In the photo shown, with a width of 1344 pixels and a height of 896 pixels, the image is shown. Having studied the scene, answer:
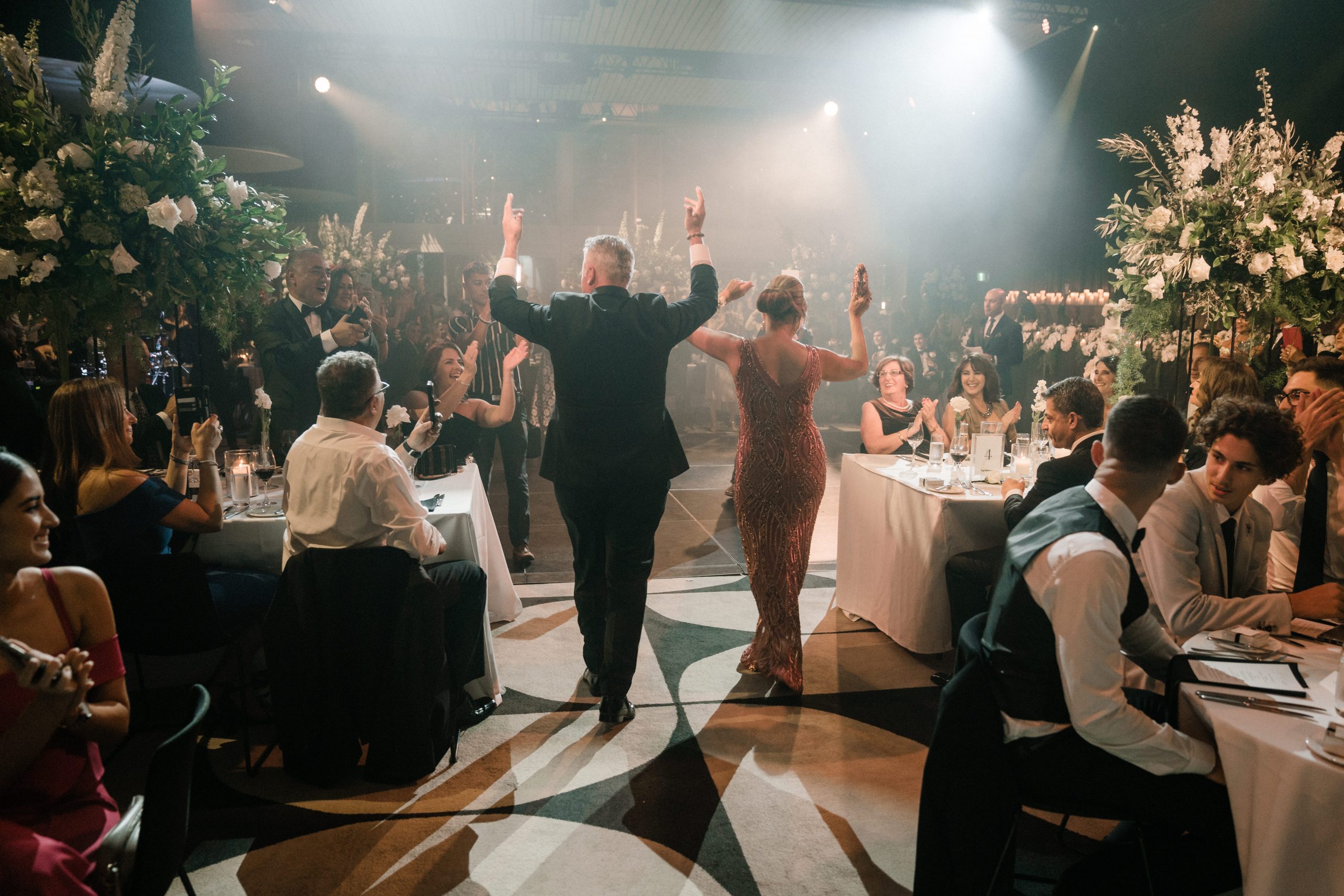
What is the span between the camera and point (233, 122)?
752cm

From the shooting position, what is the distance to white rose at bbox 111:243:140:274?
3.05m

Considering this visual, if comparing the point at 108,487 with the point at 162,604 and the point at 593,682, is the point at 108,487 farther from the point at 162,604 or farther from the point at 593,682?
the point at 593,682

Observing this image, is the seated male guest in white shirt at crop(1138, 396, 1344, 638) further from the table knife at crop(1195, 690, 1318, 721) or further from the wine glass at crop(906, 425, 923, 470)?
the wine glass at crop(906, 425, 923, 470)

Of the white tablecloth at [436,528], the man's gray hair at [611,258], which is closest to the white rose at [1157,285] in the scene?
the man's gray hair at [611,258]

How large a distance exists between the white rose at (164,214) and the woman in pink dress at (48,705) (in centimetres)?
198

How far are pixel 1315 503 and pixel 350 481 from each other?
2.75m

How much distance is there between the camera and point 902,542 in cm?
366

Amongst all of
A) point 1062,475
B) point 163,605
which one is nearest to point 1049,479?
point 1062,475

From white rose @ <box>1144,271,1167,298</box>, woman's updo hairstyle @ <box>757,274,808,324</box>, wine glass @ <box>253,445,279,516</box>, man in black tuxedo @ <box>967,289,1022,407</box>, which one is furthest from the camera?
man in black tuxedo @ <box>967,289,1022,407</box>

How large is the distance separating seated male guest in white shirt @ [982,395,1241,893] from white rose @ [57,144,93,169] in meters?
3.37

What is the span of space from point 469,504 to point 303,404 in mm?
1613

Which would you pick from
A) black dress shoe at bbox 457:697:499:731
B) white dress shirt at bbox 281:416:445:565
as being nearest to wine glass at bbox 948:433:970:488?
black dress shoe at bbox 457:697:499:731

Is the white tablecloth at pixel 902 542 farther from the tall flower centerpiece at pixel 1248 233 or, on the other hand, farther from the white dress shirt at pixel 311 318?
the white dress shirt at pixel 311 318

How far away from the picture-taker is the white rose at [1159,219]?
11.6 feet
